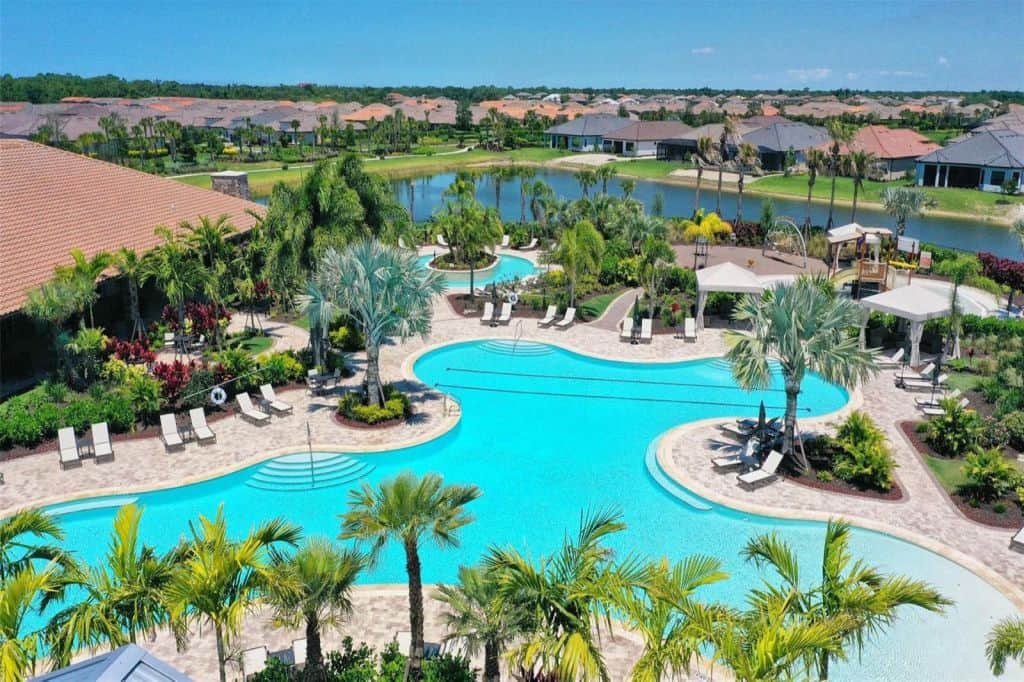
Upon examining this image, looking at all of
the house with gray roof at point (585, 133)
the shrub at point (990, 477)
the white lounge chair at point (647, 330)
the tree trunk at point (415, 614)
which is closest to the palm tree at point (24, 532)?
the tree trunk at point (415, 614)

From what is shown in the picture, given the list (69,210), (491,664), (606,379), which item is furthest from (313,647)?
(69,210)

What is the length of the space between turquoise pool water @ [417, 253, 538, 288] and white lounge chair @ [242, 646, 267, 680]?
79.1ft

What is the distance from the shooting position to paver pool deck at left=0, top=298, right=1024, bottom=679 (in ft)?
40.8

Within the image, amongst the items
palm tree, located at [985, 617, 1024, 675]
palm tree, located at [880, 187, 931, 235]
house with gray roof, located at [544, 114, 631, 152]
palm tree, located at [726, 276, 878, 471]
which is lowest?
palm tree, located at [985, 617, 1024, 675]

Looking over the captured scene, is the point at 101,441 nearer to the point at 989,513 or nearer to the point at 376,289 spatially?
the point at 376,289

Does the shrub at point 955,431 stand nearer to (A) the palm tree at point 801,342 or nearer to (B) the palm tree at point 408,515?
(A) the palm tree at point 801,342

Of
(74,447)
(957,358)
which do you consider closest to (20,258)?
(74,447)

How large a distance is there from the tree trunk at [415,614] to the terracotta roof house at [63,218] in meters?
16.7

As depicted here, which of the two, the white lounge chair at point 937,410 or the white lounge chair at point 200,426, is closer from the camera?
the white lounge chair at point 200,426

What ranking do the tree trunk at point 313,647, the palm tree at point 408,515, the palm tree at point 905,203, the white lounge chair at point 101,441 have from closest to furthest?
the palm tree at point 408,515 < the tree trunk at point 313,647 < the white lounge chair at point 101,441 < the palm tree at point 905,203

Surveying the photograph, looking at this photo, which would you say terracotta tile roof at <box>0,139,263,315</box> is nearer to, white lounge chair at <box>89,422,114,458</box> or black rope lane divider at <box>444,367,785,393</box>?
white lounge chair at <box>89,422,114,458</box>

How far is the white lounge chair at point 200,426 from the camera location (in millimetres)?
19266

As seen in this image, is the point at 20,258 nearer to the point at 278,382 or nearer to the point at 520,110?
the point at 278,382

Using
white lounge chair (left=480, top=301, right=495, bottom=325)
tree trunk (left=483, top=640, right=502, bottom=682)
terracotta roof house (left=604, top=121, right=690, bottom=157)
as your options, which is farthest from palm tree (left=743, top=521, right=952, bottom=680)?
terracotta roof house (left=604, top=121, right=690, bottom=157)
